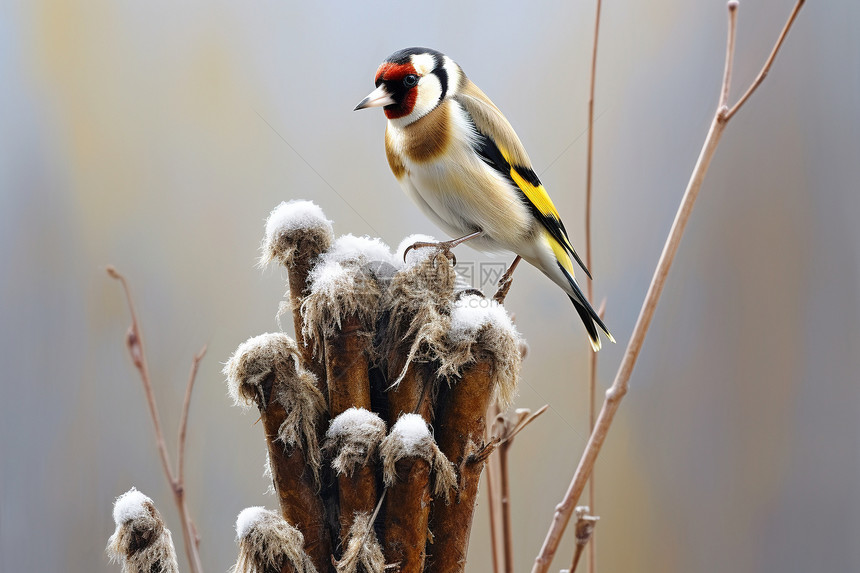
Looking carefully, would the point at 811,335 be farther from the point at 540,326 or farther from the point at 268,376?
the point at 268,376

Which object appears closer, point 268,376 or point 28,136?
point 268,376

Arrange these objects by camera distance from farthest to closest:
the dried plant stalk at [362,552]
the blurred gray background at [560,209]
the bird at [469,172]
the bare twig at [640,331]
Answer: the blurred gray background at [560,209] → the bird at [469,172] → the bare twig at [640,331] → the dried plant stalk at [362,552]

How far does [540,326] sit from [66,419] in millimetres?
827

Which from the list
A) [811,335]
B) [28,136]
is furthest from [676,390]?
[28,136]

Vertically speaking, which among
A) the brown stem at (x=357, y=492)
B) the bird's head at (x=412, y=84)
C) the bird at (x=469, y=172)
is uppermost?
the bird's head at (x=412, y=84)

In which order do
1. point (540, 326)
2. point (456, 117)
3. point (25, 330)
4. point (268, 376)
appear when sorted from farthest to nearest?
point (540, 326), point (25, 330), point (456, 117), point (268, 376)

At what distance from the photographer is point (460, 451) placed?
0.60m

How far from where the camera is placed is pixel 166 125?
1217mm

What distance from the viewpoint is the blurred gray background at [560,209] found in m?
1.16

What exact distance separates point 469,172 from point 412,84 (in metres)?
0.13

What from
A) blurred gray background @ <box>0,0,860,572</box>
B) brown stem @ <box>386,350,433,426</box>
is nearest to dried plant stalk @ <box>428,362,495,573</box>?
brown stem @ <box>386,350,433,426</box>

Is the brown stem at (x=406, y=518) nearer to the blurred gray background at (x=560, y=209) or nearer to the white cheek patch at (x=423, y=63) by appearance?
the white cheek patch at (x=423, y=63)

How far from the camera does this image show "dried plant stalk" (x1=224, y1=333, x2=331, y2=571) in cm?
58

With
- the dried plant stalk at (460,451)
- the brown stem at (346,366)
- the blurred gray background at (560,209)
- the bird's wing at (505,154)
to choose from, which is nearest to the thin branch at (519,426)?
the dried plant stalk at (460,451)
